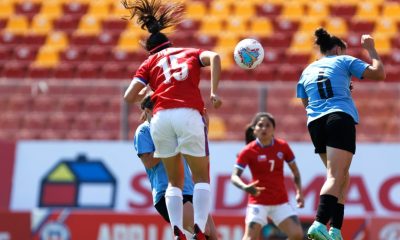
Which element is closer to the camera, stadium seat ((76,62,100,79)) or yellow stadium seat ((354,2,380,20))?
stadium seat ((76,62,100,79))

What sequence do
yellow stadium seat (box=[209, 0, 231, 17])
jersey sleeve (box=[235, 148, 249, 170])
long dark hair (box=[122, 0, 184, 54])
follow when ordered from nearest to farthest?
long dark hair (box=[122, 0, 184, 54]) → jersey sleeve (box=[235, 148, 249, 170]) → yellow stadium seat (box=[209, 0, 231, 17])

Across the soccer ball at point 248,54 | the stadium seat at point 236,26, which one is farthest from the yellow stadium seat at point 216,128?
the soccer ball at point 248,54

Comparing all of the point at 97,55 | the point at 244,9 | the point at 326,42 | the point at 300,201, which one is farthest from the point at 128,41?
the point at 326,42

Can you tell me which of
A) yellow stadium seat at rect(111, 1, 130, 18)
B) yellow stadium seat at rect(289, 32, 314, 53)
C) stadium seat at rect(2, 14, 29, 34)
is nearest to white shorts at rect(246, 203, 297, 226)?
yellow stadium seat at rect(289, 32, 314, 53)

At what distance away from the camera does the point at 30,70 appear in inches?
806

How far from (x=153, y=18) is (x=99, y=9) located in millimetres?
12791

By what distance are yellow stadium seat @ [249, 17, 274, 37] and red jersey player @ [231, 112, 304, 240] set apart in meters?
8.42

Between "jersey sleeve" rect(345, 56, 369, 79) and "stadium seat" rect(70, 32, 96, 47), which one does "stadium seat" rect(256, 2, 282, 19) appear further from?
"jersey sleeve" rect(345, 56, 369, 79)

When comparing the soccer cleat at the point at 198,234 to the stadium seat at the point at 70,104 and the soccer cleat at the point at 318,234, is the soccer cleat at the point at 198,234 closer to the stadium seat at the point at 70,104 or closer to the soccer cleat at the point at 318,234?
the soccer cleat at the point at 318,234

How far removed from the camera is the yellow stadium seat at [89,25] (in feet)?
70.9

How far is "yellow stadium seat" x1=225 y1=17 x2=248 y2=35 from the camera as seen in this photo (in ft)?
68.0

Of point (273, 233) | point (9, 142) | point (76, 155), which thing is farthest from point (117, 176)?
point (273, 233)

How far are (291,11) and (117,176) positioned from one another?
6321 millimetres

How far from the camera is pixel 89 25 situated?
21.8 m
